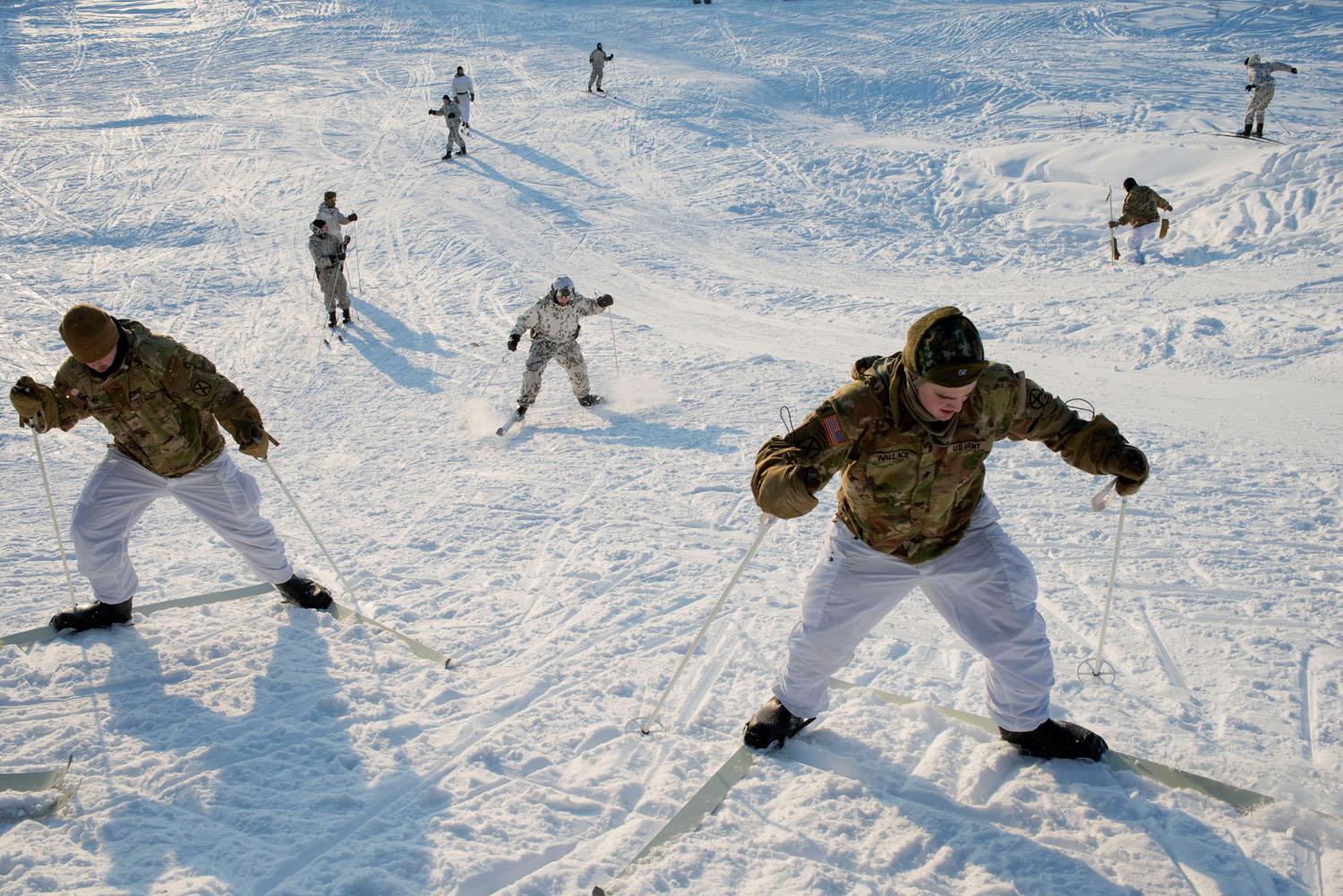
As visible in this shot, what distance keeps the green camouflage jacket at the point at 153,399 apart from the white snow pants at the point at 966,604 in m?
3.13

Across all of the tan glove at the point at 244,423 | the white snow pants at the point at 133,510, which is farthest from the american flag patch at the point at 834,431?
the white snow pants at the point at 133,510

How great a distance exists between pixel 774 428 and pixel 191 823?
5834 mm

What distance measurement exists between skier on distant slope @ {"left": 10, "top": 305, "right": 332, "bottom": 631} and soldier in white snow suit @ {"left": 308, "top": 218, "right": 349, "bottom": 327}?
8.42 meters

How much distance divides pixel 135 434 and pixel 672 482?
4.02 m

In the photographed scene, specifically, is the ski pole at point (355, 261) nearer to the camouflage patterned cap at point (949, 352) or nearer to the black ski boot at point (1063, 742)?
the camouflage patterned cap at point (949, 352)

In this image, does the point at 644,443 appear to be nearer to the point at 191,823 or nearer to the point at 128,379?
the point at 128,379

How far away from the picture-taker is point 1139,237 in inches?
484

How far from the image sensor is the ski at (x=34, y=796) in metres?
3.26

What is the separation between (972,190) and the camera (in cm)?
1584

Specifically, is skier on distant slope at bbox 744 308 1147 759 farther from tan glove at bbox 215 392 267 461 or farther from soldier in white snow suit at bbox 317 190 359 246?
soldier in white snow suit at bbox 317 190 359 246

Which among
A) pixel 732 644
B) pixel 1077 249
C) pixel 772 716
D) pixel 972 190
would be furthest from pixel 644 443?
pixel 972 190

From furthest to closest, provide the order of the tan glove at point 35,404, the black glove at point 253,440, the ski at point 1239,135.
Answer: the ski at point 1239,135 → the black glove at point 253,440 → the tan glove at point 35,404

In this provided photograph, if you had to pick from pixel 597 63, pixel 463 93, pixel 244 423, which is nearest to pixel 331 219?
pixel 463 93

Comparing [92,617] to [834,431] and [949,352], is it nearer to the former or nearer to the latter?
[834,431]
